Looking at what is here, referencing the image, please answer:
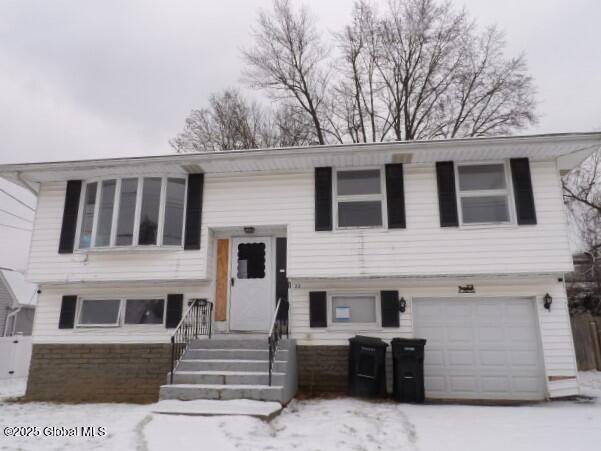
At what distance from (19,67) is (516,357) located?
25308mm

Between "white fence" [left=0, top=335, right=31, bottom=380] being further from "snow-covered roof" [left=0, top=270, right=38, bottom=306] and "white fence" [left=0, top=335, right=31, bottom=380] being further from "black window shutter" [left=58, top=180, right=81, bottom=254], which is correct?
"snow-covered roof" [left=0, top=270, right=38, bottom=306]

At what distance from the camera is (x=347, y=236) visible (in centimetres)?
841

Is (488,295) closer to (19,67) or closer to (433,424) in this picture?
(433,424)

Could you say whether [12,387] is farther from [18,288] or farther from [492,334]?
[18,288]

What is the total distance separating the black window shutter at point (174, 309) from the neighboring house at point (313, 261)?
0.02 m

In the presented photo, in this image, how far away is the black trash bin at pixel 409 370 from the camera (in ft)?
24.3

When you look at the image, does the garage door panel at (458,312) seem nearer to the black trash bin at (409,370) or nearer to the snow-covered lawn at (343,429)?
the black trash bin at (409,370)

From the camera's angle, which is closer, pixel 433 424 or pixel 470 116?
pixel 433 424

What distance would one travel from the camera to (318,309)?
8.45m

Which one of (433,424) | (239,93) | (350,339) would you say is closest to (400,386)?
(350,339)

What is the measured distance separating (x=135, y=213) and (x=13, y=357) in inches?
330

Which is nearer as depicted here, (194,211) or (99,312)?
(194,211)

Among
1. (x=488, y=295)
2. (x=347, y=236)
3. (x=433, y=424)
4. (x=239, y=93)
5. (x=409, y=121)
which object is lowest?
(x=433, y=424)

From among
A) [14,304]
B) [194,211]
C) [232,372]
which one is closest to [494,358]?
[232,372]
